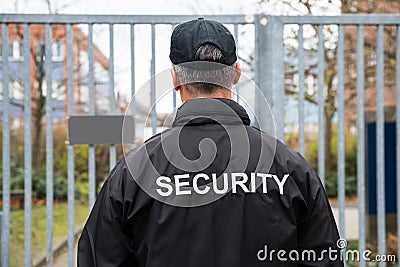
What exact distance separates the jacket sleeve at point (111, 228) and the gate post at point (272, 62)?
157 cm

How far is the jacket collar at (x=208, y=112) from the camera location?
5.62ft

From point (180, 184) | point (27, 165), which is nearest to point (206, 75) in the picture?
point (180, 184)

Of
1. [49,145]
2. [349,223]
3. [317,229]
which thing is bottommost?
[349,223]

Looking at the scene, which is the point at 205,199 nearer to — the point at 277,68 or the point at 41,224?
the point at 277,68

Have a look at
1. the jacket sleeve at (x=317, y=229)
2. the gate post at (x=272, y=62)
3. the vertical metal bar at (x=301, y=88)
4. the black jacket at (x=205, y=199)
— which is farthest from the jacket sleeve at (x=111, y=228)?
the vertical metal bar at (x=301, y=88)

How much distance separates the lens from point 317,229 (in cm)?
180

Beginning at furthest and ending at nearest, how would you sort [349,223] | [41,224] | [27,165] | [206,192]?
1. [349,223]
2. [41,224]
3. [27,165]
4. [206,192]

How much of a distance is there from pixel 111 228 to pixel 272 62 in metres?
1.76

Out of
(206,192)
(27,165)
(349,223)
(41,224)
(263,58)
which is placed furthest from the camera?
(349,223)

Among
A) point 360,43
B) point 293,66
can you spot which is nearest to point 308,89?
point 293,66

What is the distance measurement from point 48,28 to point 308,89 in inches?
216

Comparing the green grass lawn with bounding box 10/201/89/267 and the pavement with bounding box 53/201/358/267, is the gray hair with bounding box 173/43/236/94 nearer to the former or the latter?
the pavement with bounding box 53/201/358/267

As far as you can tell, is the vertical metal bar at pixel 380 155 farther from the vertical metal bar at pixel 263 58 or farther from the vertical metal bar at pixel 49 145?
the vertical metal bar at pixel 49 145

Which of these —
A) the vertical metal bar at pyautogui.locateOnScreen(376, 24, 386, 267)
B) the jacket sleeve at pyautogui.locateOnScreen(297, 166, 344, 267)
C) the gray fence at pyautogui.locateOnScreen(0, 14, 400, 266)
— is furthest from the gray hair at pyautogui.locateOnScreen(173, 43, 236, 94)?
the vertical metal bar at pyautogui.locateOnScreen(376, 24, 386, 267)
